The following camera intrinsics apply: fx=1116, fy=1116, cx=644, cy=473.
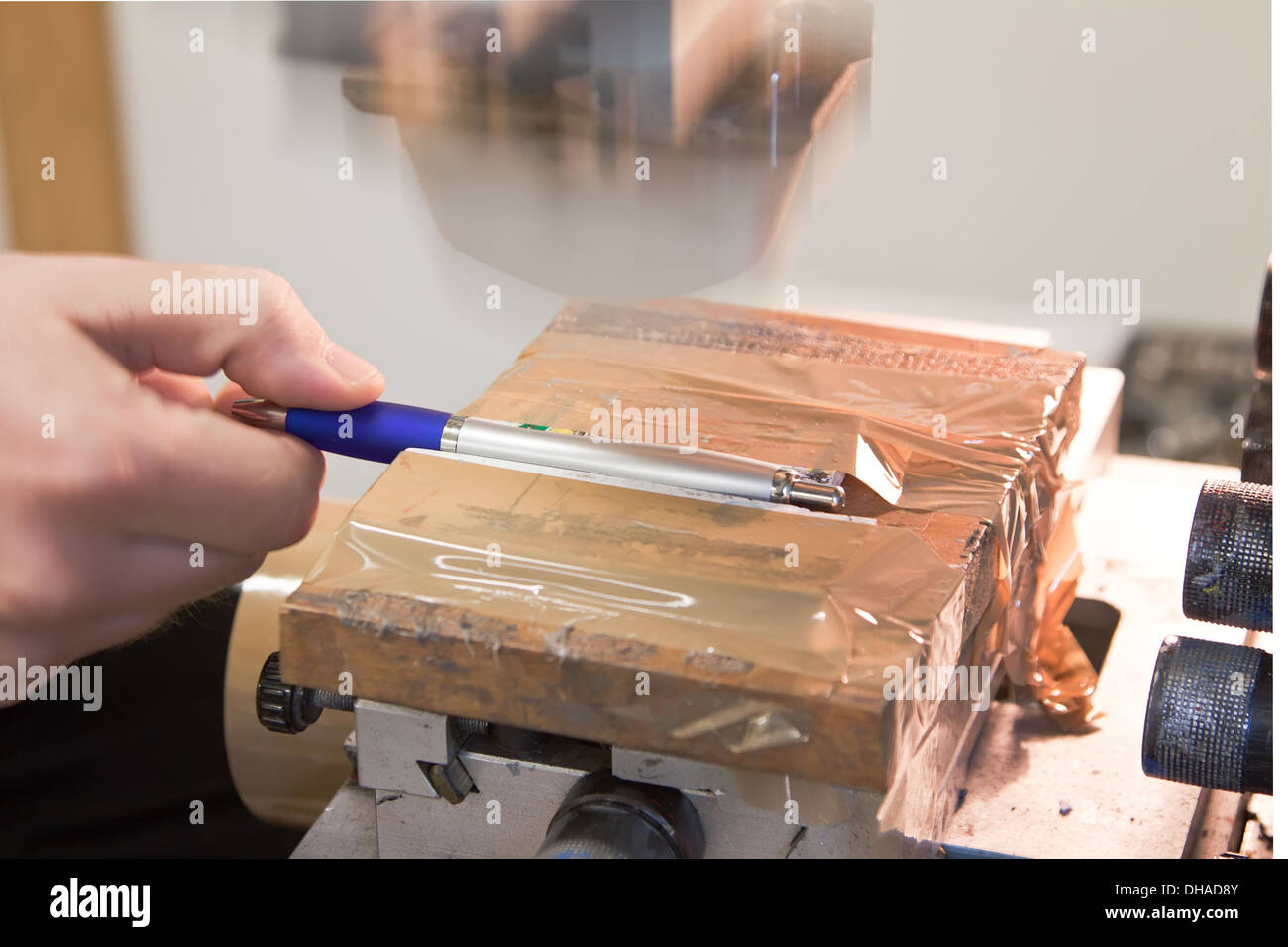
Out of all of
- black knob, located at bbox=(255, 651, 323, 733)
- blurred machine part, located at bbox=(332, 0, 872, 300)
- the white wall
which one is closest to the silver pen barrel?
black knob, located at bbox=(255, 651, 323, 733)

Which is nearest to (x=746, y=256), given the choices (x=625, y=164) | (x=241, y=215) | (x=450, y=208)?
(x=625, y=164)

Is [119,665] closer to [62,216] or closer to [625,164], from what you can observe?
[625,164]

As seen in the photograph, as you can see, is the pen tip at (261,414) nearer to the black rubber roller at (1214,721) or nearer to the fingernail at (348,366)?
the fingernail at (348,366)

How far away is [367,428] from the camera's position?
1.48 feet

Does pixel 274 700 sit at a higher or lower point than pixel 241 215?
lower

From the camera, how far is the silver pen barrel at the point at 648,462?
41 centimetres

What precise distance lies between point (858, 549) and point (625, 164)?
49 centimetres

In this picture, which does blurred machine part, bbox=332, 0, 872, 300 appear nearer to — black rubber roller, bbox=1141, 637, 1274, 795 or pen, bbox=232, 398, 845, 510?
pen, bbox=232, 398, 845, 510

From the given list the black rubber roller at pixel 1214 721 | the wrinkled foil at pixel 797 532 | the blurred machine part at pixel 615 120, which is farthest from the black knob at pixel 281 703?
the blurred machine part at pixel 615 120

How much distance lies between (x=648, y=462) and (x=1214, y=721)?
21cm

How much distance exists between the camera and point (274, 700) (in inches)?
16.2

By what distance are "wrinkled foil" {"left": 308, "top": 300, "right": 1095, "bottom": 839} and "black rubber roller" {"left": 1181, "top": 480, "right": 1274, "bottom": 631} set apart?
0.22 ft

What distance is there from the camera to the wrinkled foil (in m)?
0.34

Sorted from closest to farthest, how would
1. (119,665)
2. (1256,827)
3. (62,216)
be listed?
(1256,827) → (119,665) → (62,216)
